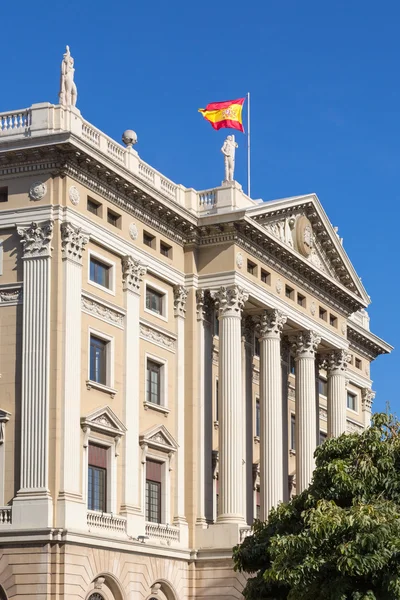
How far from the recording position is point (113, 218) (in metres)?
61.8

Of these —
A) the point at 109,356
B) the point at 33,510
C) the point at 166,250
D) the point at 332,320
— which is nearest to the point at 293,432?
the point at 332,320

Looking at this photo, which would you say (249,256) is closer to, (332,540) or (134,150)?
(134,150)

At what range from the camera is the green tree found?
43.8m

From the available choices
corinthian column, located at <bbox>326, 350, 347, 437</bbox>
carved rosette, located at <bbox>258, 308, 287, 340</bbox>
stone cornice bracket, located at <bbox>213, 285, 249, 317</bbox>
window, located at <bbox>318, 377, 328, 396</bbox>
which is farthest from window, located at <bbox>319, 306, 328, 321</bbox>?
stone cornice bracket, located at <bbox>213, 285, 249, 317</bbox>

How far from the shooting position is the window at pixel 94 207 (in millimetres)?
59531

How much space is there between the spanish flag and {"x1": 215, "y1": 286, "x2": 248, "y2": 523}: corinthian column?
8529 mm

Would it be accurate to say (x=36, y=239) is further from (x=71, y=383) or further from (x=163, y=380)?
(x=163, y=380)

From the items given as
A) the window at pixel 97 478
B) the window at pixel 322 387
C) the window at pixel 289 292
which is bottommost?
the window at pixel 97 478

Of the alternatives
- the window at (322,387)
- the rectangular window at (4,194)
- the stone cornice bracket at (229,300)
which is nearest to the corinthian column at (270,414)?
the stone cornice bracket at (229,300)

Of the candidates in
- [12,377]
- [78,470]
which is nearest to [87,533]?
[78,470]

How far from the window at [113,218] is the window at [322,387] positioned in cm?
2575

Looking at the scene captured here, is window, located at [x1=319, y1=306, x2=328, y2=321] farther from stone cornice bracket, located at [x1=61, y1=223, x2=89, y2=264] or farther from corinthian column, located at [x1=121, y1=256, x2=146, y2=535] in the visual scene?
stone cornice bracket, located at [x1=61, y1=223, x2=89, y2=264]

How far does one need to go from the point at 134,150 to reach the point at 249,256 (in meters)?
8.96

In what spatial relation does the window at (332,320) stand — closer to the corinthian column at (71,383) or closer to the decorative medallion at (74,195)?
the corinthian column at (71,383)
